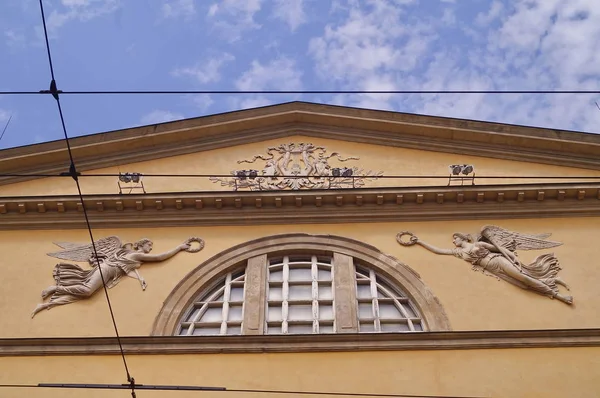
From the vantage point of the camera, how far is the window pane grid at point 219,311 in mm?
12297

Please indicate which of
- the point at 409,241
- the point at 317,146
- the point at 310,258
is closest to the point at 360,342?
the point at 310,258

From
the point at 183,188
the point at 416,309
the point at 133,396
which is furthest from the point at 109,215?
the point at 416,309

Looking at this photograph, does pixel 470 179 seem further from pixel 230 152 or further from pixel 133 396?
pixel 133 396

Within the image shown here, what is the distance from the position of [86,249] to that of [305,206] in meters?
3.92

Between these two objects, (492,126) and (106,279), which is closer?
(106,279)

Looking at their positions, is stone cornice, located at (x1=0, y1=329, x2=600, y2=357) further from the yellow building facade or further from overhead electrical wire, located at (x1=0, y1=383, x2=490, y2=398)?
overhead electrical wire, located at (x1=0, y1=383, x2=490, y2=398)

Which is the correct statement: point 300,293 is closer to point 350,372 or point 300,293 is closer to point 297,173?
point 350,372

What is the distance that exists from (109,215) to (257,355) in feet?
15.4

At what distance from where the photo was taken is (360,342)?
36.6 ft

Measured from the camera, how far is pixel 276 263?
13516mm

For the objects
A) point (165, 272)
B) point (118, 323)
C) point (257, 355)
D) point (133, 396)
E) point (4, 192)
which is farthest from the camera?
point (4, 192)

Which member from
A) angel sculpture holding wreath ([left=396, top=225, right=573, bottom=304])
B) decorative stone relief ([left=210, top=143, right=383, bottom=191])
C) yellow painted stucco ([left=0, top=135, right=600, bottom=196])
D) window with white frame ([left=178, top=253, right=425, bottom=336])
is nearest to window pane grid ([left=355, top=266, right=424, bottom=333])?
window with white frame ([left=178, top=253, right=425, bottom=336])

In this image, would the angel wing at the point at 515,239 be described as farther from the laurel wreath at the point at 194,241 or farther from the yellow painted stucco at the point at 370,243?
the laurel wreath at the point at 194,241

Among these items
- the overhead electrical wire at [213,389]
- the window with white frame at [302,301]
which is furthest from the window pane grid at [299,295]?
the overhead electrical wire at [213,389]
